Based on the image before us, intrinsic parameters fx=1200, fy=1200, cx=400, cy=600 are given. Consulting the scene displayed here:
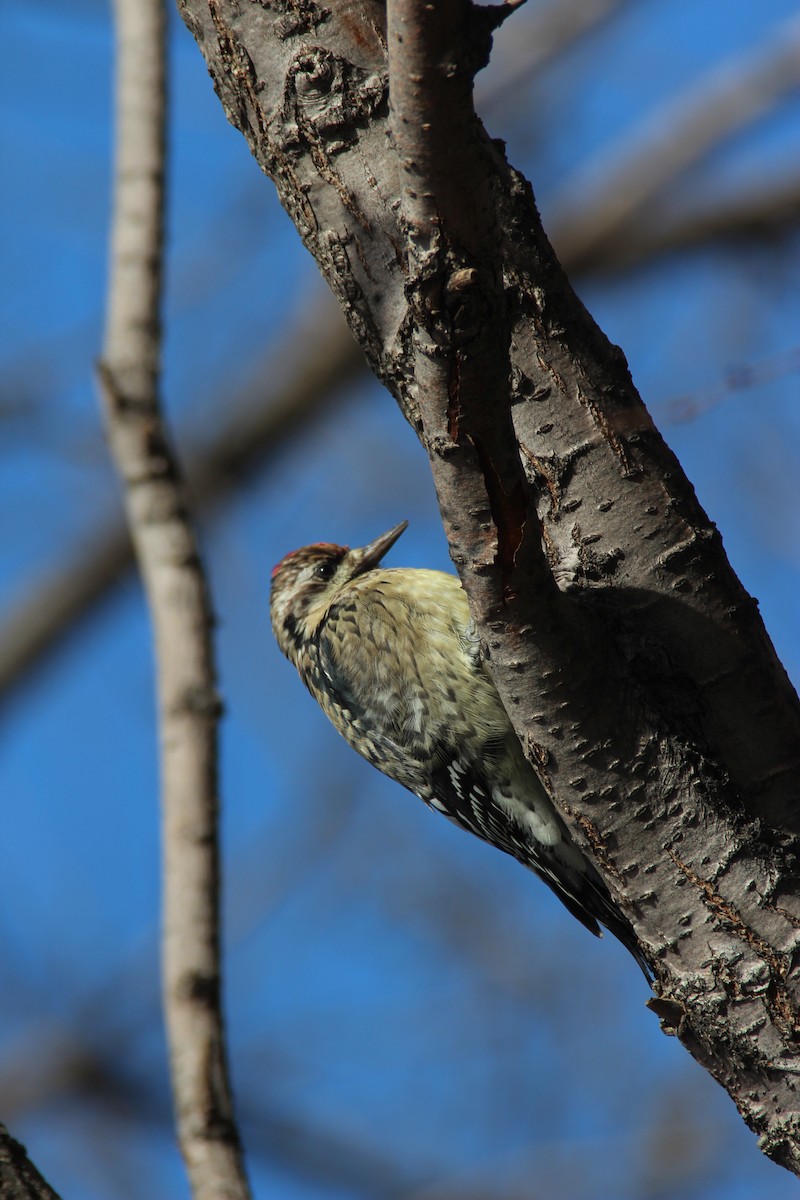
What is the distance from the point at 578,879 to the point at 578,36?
7824mm

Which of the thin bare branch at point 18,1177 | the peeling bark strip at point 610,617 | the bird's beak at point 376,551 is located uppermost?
the bird's beak at point 376,551

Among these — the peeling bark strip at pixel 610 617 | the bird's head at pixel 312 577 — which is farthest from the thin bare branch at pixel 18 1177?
the bird's head at pixel 312 577

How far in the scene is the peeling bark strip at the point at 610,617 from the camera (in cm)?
219

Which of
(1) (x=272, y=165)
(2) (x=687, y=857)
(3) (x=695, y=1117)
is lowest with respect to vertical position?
(3) (x=695, y=1117)

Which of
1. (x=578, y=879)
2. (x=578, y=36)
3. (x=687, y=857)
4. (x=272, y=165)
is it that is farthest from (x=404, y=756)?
(x=578, y=36)

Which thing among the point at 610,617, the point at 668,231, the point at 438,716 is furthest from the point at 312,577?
the point at 668,231

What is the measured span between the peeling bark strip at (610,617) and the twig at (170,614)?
1252mm

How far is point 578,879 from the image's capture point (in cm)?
391

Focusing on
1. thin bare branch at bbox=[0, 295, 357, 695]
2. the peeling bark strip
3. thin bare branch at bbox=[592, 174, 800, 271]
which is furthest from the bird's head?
thin bare branch at bbox=[592, 174, 800, 271]

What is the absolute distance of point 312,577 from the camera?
15.7 feet

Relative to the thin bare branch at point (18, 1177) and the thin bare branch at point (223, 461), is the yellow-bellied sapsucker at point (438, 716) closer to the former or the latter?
the thin bare branch at point (18, 1177)

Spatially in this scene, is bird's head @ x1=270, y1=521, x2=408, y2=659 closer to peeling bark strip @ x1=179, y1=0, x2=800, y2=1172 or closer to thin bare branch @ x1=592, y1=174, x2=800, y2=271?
peeling bark strip @ x1=179, y1=0, x2=800, y2=1172

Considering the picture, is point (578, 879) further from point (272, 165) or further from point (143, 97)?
point (143, 97)

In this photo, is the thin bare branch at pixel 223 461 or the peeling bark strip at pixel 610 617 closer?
the peeling bark strip at pixel 610 617
